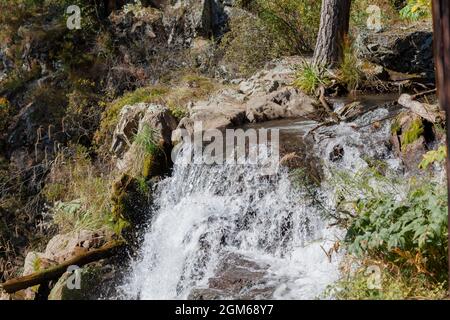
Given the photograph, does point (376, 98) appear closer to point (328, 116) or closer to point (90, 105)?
point (328, 116)

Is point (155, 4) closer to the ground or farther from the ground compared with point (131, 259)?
farther from the ground

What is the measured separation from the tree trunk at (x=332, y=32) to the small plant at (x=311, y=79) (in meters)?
0.27

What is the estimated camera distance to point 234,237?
5.96 m

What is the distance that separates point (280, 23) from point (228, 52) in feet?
3.74

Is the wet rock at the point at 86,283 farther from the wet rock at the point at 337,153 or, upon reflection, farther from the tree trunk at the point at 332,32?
the tree trunk at the point at 332,32

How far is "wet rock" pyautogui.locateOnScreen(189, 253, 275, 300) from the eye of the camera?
4.84 metres

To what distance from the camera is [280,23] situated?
35.3ft

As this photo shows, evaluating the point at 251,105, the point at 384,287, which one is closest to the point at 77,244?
the point at 251,105

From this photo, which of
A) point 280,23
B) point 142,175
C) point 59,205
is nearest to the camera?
point 142,175

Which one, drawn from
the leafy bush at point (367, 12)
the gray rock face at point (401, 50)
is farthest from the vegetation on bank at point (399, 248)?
the leafy bush at point (367, 12)

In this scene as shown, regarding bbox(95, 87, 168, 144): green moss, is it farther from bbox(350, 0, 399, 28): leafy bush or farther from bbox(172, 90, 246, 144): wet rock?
bbox(350, 0, 399, 28): leafy bush

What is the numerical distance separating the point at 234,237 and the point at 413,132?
234 cm

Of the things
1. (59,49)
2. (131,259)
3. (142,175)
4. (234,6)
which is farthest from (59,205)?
(234,6)

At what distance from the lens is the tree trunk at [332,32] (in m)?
9.24
